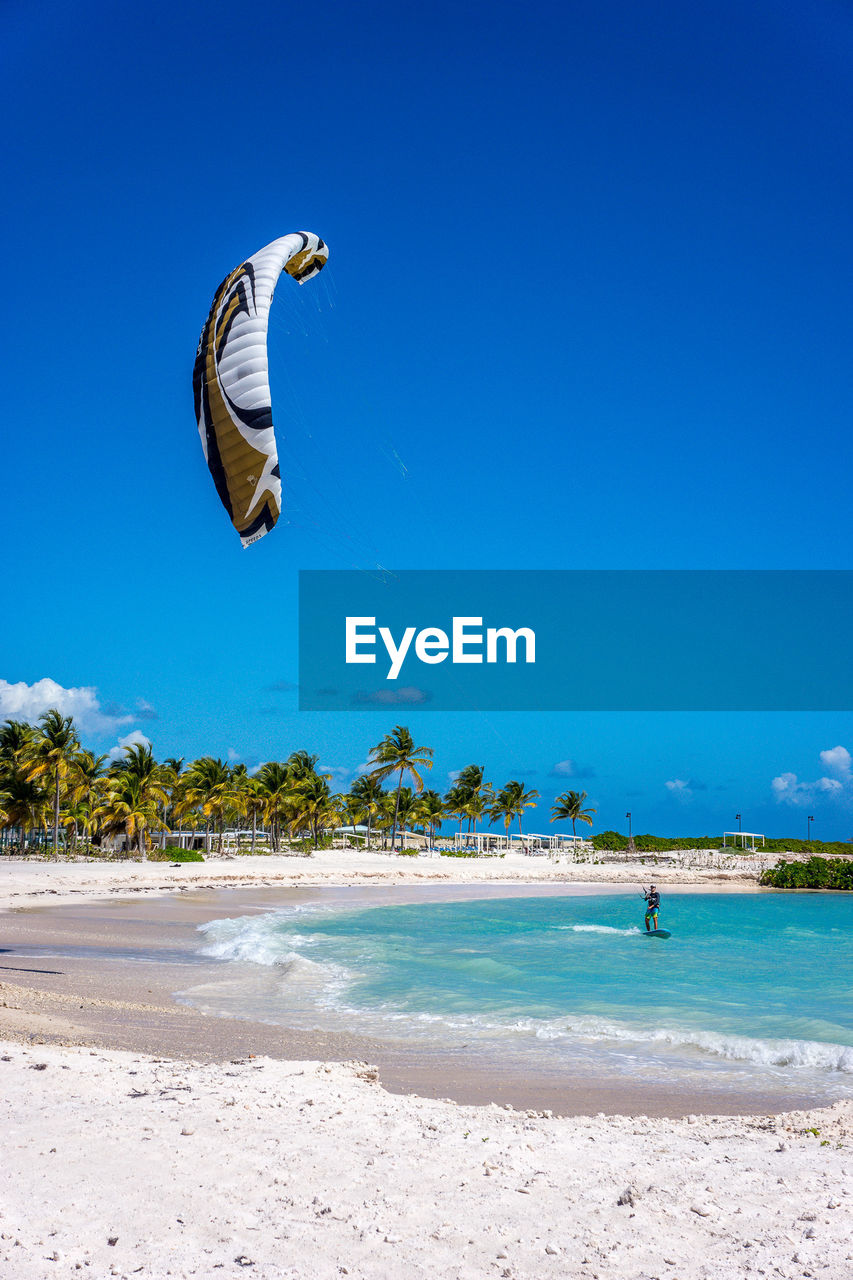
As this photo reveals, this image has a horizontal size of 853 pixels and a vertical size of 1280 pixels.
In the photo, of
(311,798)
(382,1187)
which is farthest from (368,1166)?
(311,798)

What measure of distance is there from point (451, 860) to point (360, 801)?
68.6 feet

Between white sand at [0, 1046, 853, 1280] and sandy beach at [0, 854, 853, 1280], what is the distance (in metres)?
0.01

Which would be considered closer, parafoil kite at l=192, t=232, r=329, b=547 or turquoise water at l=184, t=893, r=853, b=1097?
turquoise water at l=184, t=893, r=853, b=1097

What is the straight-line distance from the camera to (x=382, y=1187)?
4496 millimetres

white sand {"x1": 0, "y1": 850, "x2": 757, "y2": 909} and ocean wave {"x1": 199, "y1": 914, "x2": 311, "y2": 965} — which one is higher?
ocean wave {"x1": 199, "y1": 914, "x2": 311, "y2": 965}

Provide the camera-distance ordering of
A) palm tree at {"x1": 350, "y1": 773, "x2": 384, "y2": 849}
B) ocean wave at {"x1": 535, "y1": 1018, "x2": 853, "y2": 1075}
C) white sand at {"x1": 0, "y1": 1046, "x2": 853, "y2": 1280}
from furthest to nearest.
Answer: palm tree at {"x1": 350, "y1": 773, "x2": 384, "y2": 849}, ocean wave at {"x1": 535, "y1": 1018, "x2": 853, "y2": 1075}, white sand at {"x1": 0, "y1": 1046, "x2": 853, "y2": 1280}

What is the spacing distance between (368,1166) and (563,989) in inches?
379

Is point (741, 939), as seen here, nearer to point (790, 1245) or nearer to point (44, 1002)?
point (44, 1002)

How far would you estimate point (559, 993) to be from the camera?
13.2 metres

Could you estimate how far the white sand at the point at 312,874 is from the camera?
93.5 feet

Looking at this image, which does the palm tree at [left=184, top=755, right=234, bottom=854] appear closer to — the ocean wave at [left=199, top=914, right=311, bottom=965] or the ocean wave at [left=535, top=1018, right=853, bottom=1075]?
the ocean wave at [left=199, top=914, right=311, bottom=965]

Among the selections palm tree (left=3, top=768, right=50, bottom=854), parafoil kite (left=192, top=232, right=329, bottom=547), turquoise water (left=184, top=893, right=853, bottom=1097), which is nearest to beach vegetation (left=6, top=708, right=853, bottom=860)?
palm tree (left=3, top=768, right=50, bottom=854)

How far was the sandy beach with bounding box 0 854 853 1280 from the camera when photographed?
3.73m

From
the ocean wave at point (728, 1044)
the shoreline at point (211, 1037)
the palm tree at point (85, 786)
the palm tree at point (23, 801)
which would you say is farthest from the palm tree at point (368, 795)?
the ocean wave at point (728, 1044)
